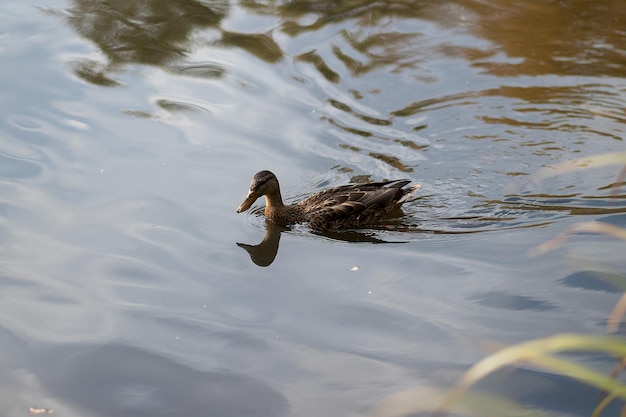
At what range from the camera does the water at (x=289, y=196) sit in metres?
5.49

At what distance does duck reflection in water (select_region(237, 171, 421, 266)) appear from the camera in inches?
299

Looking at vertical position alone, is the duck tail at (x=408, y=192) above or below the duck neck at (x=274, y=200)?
above

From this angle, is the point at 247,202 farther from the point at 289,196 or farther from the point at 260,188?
the point at 289,196

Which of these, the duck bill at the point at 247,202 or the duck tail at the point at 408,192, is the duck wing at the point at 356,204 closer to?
the duck tail at the point at 408,192

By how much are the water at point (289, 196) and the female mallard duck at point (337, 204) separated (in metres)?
0.18

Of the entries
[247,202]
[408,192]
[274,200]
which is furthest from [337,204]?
[247,202]

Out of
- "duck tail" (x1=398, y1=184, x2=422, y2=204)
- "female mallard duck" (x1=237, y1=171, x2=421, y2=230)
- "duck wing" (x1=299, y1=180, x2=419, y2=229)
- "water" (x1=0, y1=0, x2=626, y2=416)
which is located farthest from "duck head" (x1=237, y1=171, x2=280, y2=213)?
"duck tail" (x1=398, y1=184, x2=422, y2=204)

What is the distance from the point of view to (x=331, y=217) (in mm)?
7664

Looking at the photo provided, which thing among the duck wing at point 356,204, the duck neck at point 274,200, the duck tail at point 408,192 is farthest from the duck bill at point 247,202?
the duck tail at point 408,192

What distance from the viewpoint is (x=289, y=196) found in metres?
8.37

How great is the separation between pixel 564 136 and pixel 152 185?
4.17 m

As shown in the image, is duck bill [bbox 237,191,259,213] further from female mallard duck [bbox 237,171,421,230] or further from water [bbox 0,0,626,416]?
water [bbox 0,0,626,416]

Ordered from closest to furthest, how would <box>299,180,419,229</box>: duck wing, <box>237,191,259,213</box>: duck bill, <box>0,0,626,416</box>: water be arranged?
<box>0,0,626,416</box>: water < <box>237,191,259,213</box>: duck bill < <box>299,180,419,229</box>: duck wing

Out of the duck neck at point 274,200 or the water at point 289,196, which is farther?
the duck neck at point 274,200
